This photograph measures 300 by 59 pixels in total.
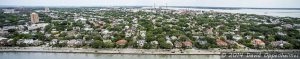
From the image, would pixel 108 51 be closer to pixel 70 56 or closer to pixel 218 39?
pixel 70 56

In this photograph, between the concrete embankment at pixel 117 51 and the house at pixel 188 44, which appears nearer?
the concrete embankment at pixel 117 51

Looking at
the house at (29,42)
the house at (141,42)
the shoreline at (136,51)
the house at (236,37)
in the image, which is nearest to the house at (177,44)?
the shoreline at (136,51)

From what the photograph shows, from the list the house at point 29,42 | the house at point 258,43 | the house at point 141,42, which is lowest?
the house at point 258,43

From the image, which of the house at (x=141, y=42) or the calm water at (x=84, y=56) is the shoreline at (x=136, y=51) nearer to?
the calm water at (x=84, y=56)

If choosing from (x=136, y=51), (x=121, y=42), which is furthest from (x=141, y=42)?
(x=136, y=51)

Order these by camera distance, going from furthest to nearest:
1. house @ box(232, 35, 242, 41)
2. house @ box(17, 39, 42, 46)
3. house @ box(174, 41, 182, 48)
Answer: house @ box(232, 35, 242, 41) < house @ box(17, 39, 42, 46) < house @ box(174, 41, 182, 48)

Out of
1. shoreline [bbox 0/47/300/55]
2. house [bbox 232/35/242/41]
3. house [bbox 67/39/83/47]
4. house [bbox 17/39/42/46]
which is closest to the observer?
shoreline [bbox 0/47/300/55]

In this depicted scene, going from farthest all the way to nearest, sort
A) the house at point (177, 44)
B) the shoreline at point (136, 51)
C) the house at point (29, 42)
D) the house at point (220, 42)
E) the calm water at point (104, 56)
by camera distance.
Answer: the house at point (29, 42) → the house at point (220, 42) → the house at point (177, 44) → the shoreline at point (136, 51) → the calm water at point (104, 56)

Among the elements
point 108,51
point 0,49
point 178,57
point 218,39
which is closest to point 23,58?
point 0,49

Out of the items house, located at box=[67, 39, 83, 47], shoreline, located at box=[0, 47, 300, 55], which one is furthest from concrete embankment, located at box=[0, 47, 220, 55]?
house, located at box=[67, 39, 83, 47]

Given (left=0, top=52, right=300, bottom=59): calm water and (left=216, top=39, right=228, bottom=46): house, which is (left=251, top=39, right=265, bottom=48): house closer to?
(left=216, top=39, right=228, bottom=46): house

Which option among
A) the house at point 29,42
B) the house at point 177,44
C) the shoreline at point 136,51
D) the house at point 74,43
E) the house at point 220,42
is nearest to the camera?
the shoreline at point 136,51
